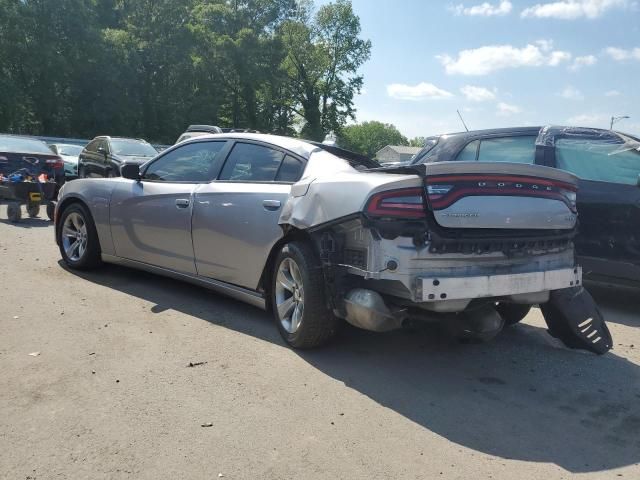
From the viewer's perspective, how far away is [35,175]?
1137cm

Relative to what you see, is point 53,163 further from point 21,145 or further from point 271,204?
point 271,204

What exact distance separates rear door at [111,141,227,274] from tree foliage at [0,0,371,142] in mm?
33222

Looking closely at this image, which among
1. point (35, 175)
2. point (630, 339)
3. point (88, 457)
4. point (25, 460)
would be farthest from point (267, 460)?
point (35, 175)

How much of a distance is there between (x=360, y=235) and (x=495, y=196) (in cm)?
90

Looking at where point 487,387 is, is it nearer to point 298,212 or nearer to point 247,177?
point 298,212

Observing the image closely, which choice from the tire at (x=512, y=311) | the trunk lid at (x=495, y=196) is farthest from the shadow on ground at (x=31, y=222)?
the trunk lid at (x=495, y=196)

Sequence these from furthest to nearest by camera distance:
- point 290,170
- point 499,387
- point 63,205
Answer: point 63,205 → point 290,170 → point 499,387

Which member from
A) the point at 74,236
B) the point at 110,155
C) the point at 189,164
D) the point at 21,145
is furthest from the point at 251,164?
the point at 110,155

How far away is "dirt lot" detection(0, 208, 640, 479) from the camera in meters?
2.85

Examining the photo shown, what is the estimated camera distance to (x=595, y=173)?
5.87 m

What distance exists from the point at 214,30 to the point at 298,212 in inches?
1944

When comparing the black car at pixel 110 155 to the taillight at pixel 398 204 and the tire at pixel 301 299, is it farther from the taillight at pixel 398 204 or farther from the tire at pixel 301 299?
the taillight at pixel 398 204

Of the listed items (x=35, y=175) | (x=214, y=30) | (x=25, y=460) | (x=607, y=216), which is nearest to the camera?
(x=25, y=460)

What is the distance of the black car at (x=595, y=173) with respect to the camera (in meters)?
5.58
